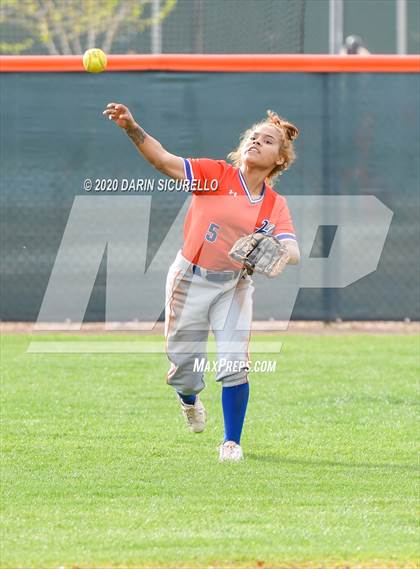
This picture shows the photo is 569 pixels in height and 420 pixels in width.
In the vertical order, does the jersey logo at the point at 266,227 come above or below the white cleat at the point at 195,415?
above

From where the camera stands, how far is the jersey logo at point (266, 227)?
20.8 feet

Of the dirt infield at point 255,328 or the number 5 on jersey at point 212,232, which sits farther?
the dirt infield at point 255,328

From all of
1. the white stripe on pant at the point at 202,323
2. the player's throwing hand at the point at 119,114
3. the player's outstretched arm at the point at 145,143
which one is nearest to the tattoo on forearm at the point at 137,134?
the player's outstretched arm at the point at 145,143

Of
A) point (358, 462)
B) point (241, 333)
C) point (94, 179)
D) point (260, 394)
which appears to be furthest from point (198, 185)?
point (94, 179)

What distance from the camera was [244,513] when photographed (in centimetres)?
490

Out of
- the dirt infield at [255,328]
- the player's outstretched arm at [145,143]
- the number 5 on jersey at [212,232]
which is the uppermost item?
the player's outstretched arm at [145,143]

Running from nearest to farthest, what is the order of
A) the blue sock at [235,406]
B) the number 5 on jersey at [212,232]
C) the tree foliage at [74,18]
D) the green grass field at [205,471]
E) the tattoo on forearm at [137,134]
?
the green grass field at [205,471] < the tattoo on forearm at [137,134] < the blue sock at [235,406] < the number 5 on jersey at [212,232] < the tree foliage at [74,18]

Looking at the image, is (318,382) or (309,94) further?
(309,94)

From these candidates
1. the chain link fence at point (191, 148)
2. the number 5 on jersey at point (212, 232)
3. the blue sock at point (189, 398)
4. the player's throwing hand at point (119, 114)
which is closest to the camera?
the player's throwing hand at point (119, 114)

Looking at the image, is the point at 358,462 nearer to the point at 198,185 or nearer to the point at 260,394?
the point at 198,185

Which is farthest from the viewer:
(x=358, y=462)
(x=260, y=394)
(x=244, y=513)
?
(x=260, y=394)

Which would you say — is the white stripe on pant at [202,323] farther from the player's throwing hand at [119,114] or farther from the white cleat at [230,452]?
the player's throwing hand at [119,114]

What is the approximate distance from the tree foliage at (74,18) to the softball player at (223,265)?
32.3ft

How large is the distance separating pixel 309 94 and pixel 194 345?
541 centimetres
